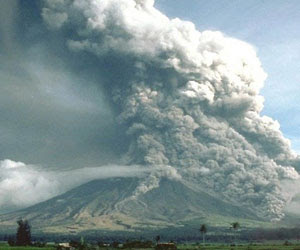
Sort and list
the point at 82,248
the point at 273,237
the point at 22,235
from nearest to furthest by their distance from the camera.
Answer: the point at 82,248, the point at 22,235, the point at 273,237

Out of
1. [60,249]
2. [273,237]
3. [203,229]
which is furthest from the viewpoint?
[273,237]

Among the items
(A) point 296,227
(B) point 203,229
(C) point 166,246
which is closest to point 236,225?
(B) point 203,229

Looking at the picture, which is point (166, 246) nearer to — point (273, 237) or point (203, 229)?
point (203, 229)

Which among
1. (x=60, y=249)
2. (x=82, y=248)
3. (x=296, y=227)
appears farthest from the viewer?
(x=296, y=227)

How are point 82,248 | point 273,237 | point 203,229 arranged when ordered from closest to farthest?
point 82,248
point 203,229
point 273,237

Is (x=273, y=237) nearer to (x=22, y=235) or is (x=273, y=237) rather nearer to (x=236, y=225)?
(x=236, y=225)

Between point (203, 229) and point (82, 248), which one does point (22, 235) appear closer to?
point (82, 248)

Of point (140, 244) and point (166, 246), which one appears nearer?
point (166, 246)

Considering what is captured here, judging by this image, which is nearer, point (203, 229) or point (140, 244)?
point (140, 244)

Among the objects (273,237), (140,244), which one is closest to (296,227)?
(273,237)
